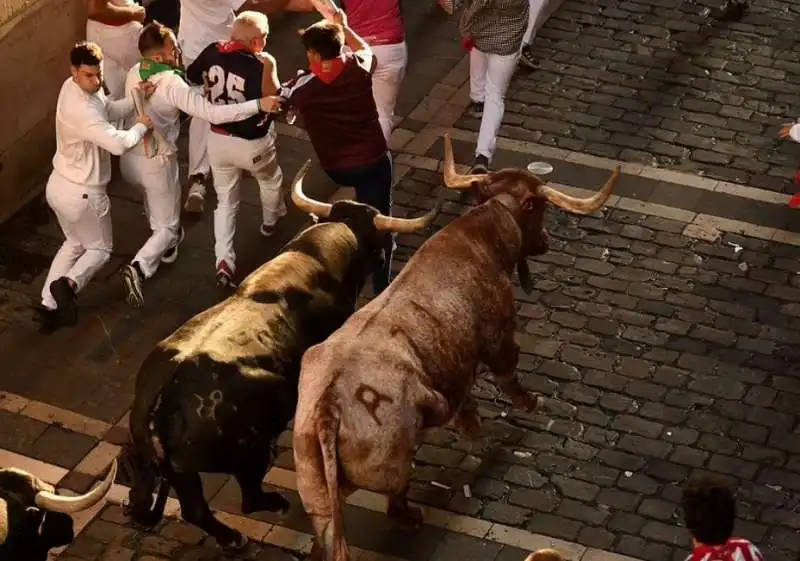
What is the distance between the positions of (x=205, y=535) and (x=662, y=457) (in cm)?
311

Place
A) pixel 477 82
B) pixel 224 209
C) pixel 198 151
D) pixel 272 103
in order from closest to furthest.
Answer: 1. pixel 272 103
2. pixel 224 209
3. pixel 198 151
4. pixel 477 82

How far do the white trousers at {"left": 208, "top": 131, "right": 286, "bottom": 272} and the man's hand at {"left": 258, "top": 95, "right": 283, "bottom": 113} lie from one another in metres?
0.58

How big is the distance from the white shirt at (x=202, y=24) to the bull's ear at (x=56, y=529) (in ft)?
17.4

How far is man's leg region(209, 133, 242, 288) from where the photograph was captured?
11555 mm

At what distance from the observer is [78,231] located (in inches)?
448

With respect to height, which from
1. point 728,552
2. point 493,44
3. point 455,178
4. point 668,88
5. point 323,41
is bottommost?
point 668,88

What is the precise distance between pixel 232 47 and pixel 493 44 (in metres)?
2.60

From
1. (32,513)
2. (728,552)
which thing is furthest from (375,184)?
(728,552)

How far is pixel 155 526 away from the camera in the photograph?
9.82m

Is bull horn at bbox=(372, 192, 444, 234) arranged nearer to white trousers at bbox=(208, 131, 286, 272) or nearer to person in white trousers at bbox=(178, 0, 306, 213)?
white trousers at bbox=(208, 131, 286, 272)

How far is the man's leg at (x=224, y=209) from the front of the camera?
455 inches

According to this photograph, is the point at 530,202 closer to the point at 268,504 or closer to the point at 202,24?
the point at 268,504

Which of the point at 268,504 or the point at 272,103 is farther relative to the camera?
the point at 272,103

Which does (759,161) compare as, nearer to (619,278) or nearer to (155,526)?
(619,278)
